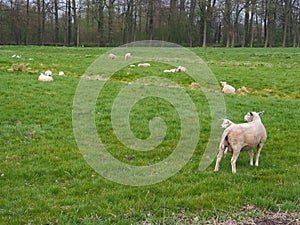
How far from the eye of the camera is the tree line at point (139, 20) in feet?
173

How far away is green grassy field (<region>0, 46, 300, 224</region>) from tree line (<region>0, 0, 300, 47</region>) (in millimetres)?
37870

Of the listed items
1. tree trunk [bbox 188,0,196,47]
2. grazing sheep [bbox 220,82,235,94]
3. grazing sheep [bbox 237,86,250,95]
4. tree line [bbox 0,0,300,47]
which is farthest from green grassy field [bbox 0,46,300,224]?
tree trunk [bbox 188,0,196,47]

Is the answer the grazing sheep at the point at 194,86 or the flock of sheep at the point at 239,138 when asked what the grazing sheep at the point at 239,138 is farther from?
the grazing sheep at the point at 194,86

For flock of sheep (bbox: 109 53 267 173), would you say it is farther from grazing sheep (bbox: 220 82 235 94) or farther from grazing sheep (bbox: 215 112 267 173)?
grazing sheep (bbox: 220 82 235 94)

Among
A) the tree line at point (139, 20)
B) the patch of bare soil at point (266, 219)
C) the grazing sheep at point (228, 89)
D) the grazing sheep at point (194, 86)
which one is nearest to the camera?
the patch of bare soil at point (266, 219)

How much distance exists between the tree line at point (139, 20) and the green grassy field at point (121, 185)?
124ft

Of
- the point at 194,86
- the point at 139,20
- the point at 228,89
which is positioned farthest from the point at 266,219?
the point at 139,20

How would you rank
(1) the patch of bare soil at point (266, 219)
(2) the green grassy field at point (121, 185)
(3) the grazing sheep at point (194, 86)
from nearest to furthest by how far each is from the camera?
(1) the patch of bare soil at point (266, 219)
(2) the green grassy field at point (121, 185)
(3) the grazing sheep at point (194, 86)

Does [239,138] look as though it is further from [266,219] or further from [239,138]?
[266,219]

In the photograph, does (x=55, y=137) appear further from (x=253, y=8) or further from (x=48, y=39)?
(x=48, y=39)

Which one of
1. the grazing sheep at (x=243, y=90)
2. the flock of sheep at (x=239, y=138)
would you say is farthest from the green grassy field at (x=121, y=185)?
the grazing sheep at (x=243, y=90)

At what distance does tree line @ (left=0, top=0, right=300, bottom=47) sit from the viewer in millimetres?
52750

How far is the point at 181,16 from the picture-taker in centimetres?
6100

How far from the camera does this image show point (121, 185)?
7336 millimetres
